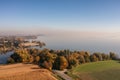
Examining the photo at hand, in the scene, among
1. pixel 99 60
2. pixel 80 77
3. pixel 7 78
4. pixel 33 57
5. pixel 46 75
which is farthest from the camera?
pixel 99 60

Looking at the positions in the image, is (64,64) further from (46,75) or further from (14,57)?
(14,57)

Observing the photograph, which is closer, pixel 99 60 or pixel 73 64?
pixel 73 64

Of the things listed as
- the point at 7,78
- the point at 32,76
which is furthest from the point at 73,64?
the point at 7,78

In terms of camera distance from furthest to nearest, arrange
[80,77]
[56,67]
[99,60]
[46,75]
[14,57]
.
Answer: [99,60], [14,57], [56,67], [80,77], [46,75]

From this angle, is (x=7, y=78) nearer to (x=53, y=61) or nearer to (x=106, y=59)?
(x=53, y=61)

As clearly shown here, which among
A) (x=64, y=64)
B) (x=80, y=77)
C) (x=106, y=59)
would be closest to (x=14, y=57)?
(x=64, y=64)

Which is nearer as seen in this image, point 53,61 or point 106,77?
point 106,77

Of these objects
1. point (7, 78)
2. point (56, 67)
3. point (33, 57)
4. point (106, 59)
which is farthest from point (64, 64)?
point (106, 59)

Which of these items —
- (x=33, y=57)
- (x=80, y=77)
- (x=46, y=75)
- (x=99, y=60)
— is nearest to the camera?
(x=46, y=75)

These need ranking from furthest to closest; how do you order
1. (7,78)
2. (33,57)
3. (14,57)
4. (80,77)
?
(33,57) < (14,57) < (80,77) < (7,78)
